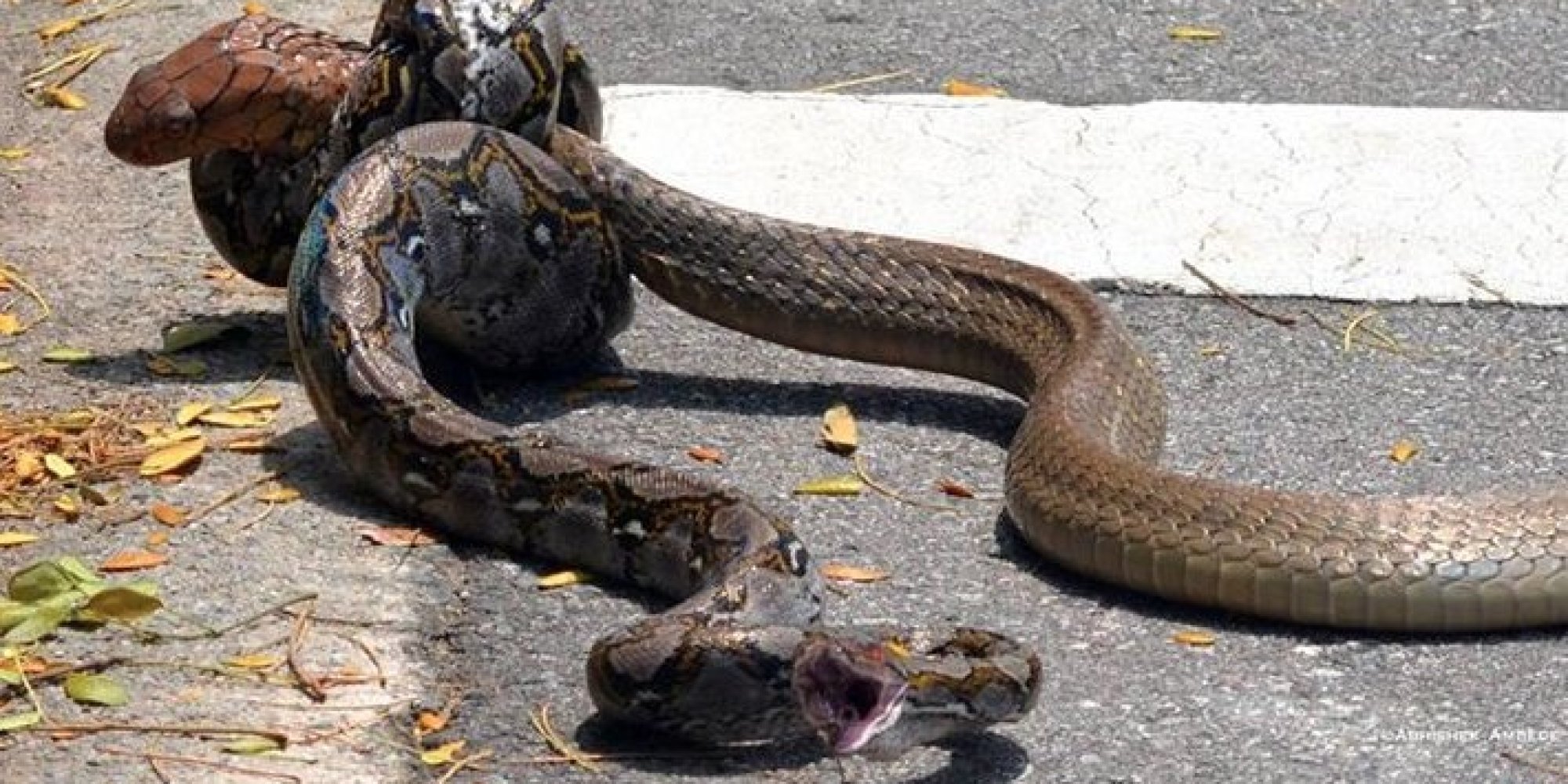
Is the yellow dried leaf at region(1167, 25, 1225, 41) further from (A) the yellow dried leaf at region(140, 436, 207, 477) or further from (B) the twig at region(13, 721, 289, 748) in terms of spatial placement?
(B) the twig at region(13, 721, 289, 748)

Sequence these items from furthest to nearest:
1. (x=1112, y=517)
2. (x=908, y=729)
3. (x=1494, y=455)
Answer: (x=1494, y=455)
(x=1112, y=517)
(x=908, y=729)

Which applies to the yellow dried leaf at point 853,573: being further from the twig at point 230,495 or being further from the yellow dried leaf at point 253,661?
the twig at point 230,495

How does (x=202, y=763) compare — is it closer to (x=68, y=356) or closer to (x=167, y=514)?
(x=167, y=514)

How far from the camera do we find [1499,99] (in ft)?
31.0

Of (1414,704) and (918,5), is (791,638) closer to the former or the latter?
(1414,704)

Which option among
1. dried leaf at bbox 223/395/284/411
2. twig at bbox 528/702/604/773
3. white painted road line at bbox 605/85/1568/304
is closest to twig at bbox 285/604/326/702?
twig at bbox 528/702/604/773

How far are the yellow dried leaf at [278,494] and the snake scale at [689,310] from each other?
0.16 metres

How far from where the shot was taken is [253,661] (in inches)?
239

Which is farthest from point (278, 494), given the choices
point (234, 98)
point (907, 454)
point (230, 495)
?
point (907, 454)

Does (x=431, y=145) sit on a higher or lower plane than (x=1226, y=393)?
higher

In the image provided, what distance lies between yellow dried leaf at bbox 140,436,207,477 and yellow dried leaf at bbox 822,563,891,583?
1547 mm

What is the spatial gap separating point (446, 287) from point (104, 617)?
1.55 m

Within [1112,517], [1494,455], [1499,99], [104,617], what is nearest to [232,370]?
[104,617]

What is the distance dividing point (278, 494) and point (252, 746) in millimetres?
Result: 1329
